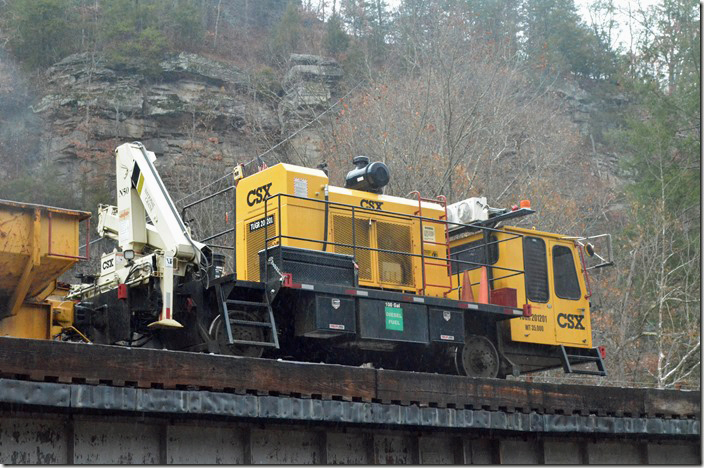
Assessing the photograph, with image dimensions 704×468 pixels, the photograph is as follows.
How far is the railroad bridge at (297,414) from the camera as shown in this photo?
28.4 feet

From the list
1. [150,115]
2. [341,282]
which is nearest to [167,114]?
[150,115]

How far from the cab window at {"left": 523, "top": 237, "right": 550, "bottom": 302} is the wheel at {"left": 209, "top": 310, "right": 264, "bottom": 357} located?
4991 mm

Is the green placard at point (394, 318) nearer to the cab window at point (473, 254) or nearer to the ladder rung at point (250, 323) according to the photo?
the ladder rung at point (250, 323)

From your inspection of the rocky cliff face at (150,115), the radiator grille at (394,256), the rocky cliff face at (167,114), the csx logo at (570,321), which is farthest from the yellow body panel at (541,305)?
the rocky cliff face at (150,115)

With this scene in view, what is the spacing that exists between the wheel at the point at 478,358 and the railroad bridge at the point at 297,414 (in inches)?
102

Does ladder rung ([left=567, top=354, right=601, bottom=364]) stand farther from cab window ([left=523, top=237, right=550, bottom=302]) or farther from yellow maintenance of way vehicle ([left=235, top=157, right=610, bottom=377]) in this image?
cab window ([left=523, top=237, right=550, bottom=302])

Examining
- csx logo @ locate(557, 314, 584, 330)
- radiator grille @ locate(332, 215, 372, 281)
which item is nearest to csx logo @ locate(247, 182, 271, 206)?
radiator grille @ locate(332, 215, 372, 281)

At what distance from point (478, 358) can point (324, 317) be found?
10.8ft

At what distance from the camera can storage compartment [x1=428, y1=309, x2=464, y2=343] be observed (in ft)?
46.3

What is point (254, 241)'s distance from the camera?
14.8m

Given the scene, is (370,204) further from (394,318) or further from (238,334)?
(238,334)

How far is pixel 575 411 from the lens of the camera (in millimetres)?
12492

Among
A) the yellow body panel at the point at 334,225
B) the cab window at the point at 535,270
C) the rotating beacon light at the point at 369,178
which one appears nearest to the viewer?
the yellow body panel at the point at 334,225

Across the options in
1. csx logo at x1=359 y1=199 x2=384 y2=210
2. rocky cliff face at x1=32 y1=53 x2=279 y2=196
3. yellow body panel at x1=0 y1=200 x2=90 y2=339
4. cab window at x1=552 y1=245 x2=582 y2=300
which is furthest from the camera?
rocky cliff face at x1=32 y1=53 x2=279 y2=196
